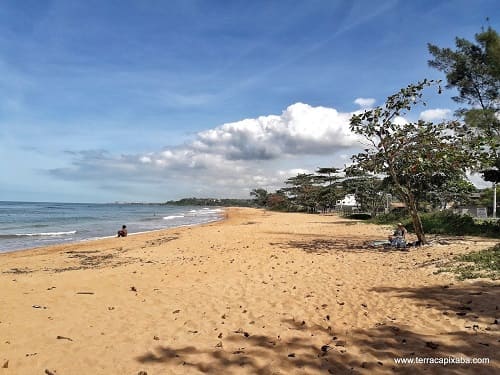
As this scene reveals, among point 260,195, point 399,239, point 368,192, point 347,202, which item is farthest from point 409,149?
point 260,195

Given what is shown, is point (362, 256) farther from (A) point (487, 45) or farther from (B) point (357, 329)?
(A) point (487, 45)

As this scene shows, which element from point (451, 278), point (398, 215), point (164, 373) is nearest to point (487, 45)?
point (451, 278)

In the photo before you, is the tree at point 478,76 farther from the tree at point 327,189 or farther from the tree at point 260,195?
the tree at point 260,195

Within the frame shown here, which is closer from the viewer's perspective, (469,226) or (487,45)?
(487,45)

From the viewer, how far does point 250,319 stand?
20.4 feet

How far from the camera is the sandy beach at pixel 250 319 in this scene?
15.0 ft

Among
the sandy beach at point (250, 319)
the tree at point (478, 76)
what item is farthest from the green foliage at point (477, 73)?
the sandy beach at point (250, 319)

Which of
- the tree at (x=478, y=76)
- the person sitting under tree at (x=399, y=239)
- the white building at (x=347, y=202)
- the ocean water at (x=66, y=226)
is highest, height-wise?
the tree at (x=478, y=76)

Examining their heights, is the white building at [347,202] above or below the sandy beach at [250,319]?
above

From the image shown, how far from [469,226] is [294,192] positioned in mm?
62789

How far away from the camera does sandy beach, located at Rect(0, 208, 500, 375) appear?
4.58m

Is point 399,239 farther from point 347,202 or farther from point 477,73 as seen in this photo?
point 347,202

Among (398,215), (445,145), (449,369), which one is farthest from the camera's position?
(398,215)

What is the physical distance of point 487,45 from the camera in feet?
Answer: 51.5
